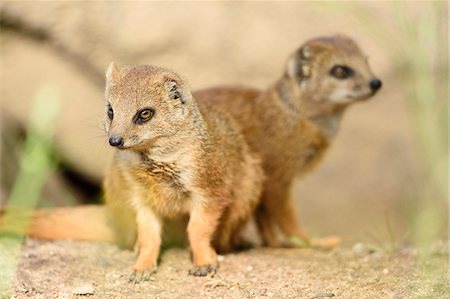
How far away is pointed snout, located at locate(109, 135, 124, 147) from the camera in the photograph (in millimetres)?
4152

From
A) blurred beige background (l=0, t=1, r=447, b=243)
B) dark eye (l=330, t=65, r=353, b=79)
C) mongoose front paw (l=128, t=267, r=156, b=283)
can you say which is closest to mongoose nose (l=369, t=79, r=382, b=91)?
dark eye (l=330, t=65, r=353, b=79)

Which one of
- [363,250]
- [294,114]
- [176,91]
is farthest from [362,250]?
[176,91]

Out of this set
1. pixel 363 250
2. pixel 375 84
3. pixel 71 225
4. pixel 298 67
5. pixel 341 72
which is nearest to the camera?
pixel 363 250

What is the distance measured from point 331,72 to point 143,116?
2073 millimetres

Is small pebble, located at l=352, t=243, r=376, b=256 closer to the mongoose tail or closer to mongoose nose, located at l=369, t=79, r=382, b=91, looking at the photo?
mongoose nose, located at l=369, t=79, r=382, b=91

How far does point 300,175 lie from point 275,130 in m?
0.41

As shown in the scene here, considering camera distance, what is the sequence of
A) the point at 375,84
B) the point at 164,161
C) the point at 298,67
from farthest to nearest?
1. the point at 298,67
2. the point at 375,84
3. the point at 164,161

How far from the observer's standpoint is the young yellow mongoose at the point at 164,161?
173 inches

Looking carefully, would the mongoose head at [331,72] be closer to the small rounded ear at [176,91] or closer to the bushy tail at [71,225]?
the small rounded ear at [176,91]

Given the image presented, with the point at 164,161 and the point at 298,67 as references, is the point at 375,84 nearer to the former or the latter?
the point at 298,67

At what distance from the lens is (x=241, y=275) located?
4551 millimetres

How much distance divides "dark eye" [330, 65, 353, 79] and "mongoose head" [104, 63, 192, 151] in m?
1.74

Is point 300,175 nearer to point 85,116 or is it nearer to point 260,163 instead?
point 260,163

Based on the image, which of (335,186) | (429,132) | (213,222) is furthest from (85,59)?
(429,132)
